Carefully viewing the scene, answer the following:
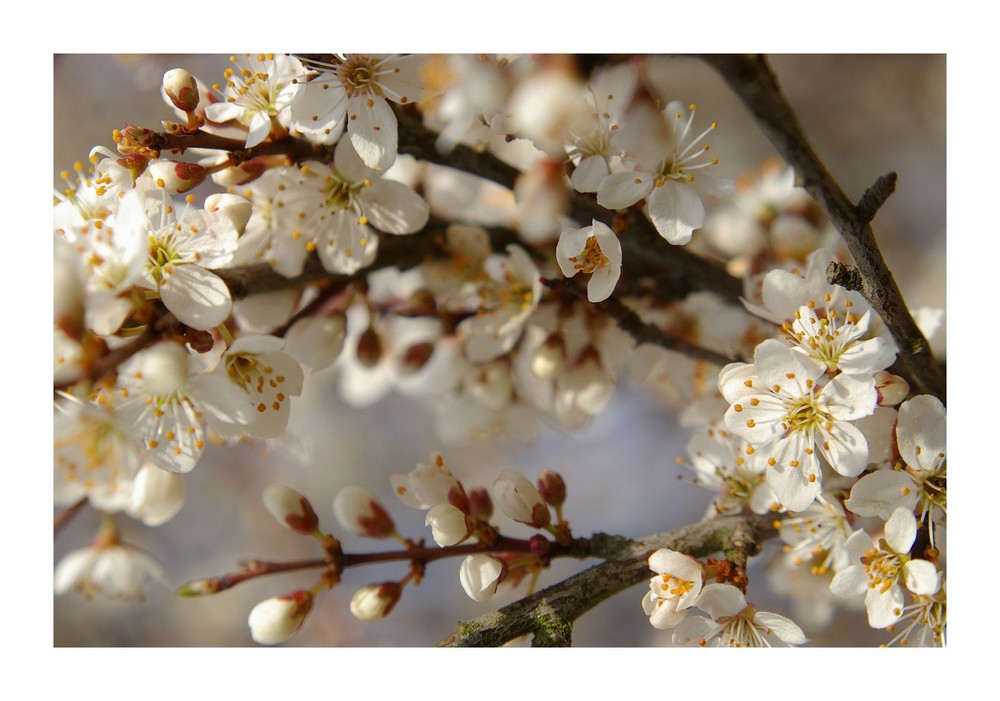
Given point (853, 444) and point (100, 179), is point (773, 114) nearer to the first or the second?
point (853, 444)

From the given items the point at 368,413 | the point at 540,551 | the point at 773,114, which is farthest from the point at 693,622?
the point at 368,413

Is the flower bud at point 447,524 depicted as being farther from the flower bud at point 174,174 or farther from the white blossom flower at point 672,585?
the flower bud at point 174,174

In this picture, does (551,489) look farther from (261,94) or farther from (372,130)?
(261,94)

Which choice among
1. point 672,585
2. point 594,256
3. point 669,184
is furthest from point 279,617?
point 669,184

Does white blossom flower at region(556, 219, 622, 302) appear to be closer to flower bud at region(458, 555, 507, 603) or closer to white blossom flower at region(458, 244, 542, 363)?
white blossom flower at region(458, 244, 542, 363)

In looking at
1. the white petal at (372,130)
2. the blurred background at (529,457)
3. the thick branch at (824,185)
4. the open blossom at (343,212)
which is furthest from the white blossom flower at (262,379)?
the thick branch at (824,185)

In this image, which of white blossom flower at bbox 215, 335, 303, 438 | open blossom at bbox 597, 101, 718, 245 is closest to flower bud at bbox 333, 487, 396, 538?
white blossom flower at bbox 215, 335, 303, 438
